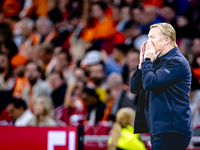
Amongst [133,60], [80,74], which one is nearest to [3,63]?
[80,74]

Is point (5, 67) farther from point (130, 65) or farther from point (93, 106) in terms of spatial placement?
point (130, 65)

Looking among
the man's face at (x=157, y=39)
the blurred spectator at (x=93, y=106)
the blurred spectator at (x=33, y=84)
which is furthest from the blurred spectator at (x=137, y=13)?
the man's face at (x=157, y=39)

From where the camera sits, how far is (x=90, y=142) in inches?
179

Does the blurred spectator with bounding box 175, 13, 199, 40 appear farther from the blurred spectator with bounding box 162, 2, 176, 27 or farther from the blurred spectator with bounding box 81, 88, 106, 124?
the blurred spectator with bounding box 81, 88, 106, 124

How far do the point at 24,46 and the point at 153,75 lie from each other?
568 centimetres

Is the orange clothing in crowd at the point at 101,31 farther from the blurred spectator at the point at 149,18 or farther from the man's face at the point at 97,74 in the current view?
the man's face at the point at 97,74

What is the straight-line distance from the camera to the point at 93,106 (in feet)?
17.0

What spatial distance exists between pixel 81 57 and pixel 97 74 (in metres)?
0.93

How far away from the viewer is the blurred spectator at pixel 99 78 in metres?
5.55

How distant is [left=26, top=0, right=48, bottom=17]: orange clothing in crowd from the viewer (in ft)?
25.9

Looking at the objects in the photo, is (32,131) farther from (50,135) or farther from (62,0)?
(62,0)

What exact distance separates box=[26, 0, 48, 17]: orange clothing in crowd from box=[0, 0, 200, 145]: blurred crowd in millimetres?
86

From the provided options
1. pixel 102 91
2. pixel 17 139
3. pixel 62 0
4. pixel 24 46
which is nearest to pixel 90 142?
pixel 102 91

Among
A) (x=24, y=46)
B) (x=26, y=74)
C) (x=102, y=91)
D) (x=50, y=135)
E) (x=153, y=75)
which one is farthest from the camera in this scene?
(x=24, y=46)
